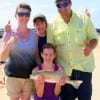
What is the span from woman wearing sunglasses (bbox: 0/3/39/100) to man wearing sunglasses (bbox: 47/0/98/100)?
0.38m

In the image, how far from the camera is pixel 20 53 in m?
7.09

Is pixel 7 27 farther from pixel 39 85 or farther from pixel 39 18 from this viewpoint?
pixel 39 85

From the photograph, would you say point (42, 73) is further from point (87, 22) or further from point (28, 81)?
point (87, 22)

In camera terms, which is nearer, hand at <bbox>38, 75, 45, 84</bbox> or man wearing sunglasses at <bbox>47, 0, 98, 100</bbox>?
hand at <bbox>38, 75, 45, 84</bbox>

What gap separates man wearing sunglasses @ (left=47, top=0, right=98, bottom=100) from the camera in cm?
699

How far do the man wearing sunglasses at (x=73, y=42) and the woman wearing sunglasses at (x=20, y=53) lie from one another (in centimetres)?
38

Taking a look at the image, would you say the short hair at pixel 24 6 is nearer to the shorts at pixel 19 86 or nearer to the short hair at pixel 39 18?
the short hair at pixel 39 18

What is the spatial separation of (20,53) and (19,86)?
26.5 inches

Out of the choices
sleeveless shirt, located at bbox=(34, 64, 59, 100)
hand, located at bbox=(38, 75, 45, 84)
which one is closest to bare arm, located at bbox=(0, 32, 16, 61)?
hand, located at bbox=(38, 75, 45, 84)

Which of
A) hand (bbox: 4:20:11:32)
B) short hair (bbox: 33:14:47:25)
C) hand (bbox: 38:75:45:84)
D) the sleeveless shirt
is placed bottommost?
the sleeveless shirt

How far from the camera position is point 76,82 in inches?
274

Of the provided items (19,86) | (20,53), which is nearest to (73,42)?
(20,53)

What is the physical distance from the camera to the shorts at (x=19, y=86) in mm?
7332

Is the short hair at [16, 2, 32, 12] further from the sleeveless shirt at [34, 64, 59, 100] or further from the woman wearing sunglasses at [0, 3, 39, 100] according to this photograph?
the sleeveless shirt at [34, 64, 59, 100]
